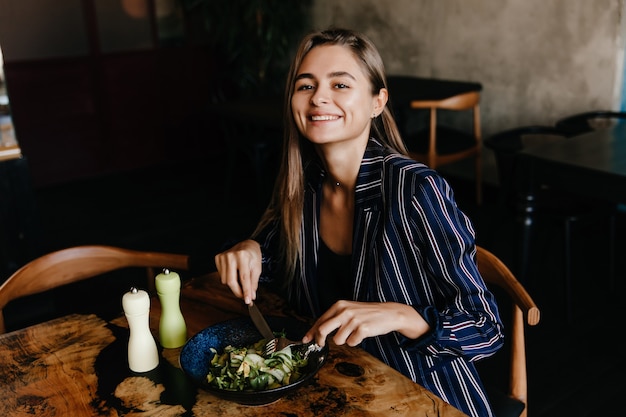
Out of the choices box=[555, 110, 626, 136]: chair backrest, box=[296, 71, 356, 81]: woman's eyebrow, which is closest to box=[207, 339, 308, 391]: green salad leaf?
box=[296, 71, 356, 81]: woman's eyebrow

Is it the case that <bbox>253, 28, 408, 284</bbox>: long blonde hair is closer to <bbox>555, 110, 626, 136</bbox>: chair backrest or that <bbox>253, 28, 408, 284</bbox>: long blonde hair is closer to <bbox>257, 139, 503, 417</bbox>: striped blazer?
<bbox>257, 139, 503, 417</bbox>: striped blazer

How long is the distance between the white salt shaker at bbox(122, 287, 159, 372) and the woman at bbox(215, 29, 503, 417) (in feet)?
0.71

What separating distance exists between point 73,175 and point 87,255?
13.0 feet

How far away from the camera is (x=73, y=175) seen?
5.25 metres

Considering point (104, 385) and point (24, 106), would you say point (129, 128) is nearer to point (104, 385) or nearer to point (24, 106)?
point (24, 106)

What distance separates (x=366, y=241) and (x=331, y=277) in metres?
0.15

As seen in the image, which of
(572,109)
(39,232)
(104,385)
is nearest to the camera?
(104,385)

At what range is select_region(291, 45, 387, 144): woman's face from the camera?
1343 millimetres

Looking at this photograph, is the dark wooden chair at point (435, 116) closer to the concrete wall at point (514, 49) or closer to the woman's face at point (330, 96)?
the concrete wall at point (514, 49)

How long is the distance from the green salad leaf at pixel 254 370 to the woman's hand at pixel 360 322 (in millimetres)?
45

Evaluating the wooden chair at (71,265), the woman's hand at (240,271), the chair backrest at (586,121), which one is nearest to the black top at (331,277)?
the woman's hand at (240,271)

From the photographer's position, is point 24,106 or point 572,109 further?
point 24,106

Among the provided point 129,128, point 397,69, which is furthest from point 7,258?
point 397,69

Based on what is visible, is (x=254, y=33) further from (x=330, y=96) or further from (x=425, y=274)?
(x=425, y=274)
